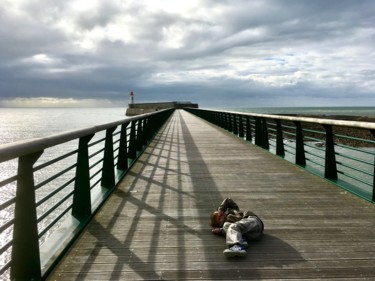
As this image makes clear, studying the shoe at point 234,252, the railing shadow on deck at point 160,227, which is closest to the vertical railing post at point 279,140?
the railing shadow on deck at point 160,227

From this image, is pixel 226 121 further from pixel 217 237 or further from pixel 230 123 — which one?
pixel 217 237

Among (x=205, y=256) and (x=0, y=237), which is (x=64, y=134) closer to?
(x=205, y=256)

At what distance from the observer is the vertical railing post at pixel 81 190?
4.99 meters

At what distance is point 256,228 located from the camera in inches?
172

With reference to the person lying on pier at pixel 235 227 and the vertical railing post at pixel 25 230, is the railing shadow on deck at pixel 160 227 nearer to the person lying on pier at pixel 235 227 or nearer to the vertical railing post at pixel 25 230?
the person lying on pier at pixel 235 227

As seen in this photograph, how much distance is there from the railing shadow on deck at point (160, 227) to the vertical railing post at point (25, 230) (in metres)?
0.45

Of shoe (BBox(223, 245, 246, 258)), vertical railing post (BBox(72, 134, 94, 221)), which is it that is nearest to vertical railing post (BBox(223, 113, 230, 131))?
vertical railing post (BBox(72, 134, 94, 221))

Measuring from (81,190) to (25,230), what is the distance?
180cm

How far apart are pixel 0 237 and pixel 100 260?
8404mm

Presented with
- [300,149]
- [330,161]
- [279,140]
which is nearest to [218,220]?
[330,161]

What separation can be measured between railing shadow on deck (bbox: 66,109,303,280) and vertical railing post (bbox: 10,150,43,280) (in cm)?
45

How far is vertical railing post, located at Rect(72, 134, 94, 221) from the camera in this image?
4.99 meters

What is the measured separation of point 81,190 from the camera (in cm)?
503

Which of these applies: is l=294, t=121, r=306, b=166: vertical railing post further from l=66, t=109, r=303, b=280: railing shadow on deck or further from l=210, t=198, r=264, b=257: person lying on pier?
l=210, t=198, r=264, b=257: person lying on pier
